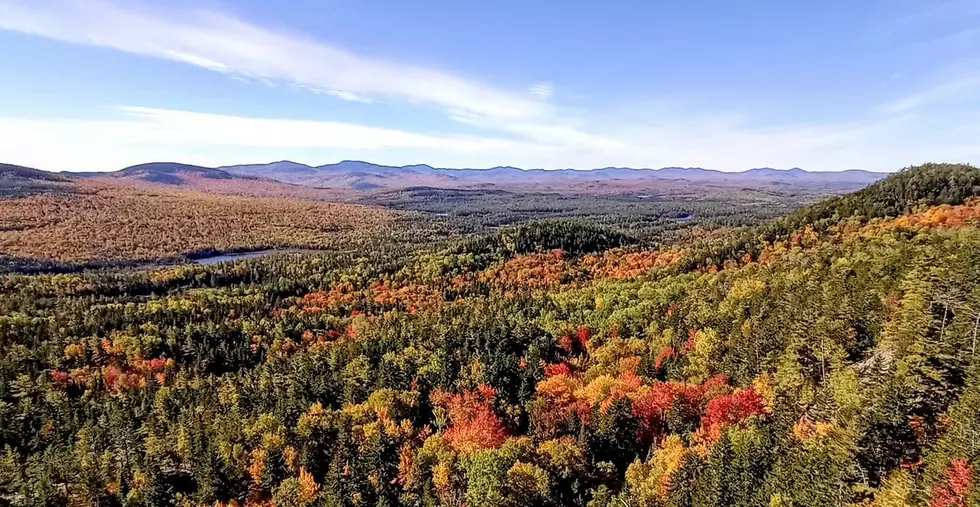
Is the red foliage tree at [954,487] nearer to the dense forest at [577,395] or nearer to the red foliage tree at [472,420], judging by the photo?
the dense forest at [577,395]

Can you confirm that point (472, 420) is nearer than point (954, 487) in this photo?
No

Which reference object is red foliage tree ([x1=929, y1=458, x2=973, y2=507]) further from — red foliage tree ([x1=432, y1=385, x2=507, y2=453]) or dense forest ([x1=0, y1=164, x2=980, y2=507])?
red foliage tree ([x1=432, y1=385, x2=507, y2=453])

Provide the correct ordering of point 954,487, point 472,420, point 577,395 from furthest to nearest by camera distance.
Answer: point 577,395 < point 472,420 < point 954,487

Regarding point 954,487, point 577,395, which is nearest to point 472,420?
point 577,395

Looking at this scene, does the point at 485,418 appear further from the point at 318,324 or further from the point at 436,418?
the point at 318,324

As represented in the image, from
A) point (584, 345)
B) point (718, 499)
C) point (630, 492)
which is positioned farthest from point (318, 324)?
point (718, 499)

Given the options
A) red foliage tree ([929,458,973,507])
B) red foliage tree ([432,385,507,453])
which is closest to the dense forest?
red foliage tree ([929,458,973,507])

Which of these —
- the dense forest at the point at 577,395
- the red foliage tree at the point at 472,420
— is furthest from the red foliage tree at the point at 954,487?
the red foliage tree at the point at 472,420

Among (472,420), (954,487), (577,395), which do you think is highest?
(954,487)

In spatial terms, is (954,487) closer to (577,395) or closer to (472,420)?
(577,395)
